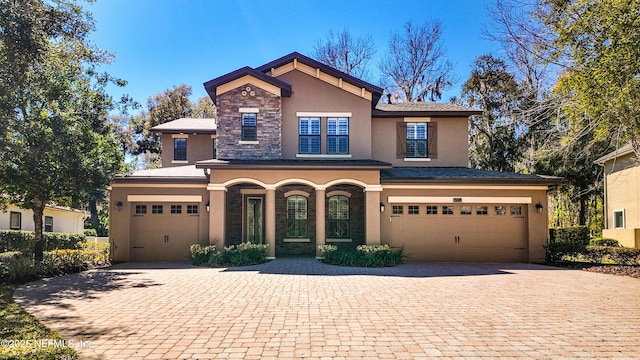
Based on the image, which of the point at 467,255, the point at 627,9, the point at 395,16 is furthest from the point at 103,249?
the point at 395,16

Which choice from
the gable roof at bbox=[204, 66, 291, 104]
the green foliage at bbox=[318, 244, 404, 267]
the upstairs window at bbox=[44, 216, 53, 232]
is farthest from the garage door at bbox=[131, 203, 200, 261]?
the upstairs window at bbox=[44, 216, 53, 232]

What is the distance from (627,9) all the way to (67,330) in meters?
13.3

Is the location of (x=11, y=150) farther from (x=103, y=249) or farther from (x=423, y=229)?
(x=423, y=229)

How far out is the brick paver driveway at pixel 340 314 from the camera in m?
5.98

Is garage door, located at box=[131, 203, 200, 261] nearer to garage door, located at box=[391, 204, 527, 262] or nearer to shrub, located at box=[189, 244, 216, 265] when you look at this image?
shrub, located at box=[189, 244, 216, 265]

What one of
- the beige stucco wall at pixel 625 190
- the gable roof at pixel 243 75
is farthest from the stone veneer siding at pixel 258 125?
the beige stucco wall at pixel 625 190

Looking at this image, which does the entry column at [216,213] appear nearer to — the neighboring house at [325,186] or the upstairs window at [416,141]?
the neighboring house at [325,186]

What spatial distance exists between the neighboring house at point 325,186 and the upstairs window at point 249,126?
2.3 inches

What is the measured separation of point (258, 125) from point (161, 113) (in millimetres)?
23463

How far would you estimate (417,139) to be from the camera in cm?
1959

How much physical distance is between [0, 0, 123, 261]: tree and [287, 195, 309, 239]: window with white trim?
694cm

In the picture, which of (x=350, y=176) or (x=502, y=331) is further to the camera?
(x=350, y=176)

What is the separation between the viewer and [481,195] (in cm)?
1716

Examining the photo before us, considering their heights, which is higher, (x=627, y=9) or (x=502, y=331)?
(x=627, y=9)
